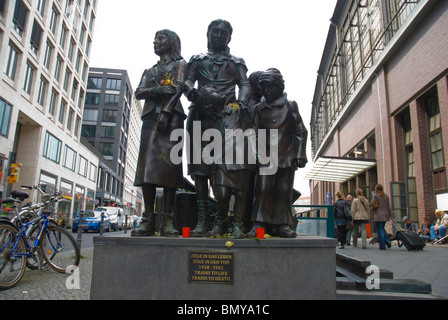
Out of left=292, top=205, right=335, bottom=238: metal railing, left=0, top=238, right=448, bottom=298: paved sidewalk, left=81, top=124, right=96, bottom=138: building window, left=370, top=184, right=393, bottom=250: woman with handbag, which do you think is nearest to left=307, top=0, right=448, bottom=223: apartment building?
left=370, top=184, right=393, bottom=250: woman with handbag

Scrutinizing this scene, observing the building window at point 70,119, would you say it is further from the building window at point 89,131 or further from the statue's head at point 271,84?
the statue's head at point 271,84

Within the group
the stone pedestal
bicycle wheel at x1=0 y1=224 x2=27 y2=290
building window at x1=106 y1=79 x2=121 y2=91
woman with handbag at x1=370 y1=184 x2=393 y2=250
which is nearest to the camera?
the stone pedestal

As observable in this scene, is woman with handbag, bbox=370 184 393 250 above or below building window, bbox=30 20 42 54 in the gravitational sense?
below

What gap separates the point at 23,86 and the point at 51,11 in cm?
822

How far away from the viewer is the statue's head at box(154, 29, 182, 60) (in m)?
4.29

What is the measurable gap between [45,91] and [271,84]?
97.4ft

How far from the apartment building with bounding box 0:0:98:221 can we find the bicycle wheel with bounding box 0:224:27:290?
17442 mm

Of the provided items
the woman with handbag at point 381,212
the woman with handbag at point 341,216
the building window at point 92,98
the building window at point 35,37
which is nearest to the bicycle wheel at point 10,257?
the woman with handbag at point 341,216

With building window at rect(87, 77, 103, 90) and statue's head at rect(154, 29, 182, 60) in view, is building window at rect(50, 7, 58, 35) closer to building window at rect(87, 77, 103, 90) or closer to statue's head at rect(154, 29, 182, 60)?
statue's head at rect(154, 29, 182, 60)

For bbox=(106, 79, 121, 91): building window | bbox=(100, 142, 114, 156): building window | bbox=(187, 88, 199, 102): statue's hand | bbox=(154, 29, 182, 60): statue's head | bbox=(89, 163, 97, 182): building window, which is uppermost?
bbox=(106, 79, 121, 91): building window

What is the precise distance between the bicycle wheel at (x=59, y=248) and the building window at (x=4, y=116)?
19.2 metres

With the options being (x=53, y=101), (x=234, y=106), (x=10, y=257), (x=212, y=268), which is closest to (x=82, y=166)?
(x=53, y=101)

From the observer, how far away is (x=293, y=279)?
126 inches
